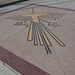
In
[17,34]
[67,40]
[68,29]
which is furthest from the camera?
[68,29]

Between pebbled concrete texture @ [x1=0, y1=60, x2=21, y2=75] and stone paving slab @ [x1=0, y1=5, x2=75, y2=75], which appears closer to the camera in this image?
pebbled concrete texture @ [x1=0, y1=60, x2=21, y2=75]

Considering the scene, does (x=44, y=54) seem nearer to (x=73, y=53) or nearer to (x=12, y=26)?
(x=73, y=53)

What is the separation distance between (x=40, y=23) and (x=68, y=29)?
163 centimetres

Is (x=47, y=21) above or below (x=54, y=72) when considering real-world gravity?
above

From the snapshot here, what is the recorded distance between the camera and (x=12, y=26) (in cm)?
533

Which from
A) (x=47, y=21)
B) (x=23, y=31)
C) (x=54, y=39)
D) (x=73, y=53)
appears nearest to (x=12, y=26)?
(x=23, y=31)

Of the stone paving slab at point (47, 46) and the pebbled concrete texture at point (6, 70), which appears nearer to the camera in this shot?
the pebbled concrete texture at point (6, 70)

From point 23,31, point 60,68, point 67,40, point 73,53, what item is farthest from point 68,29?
point 60,68

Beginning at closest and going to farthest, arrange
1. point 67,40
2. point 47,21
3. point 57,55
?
point 57,55
point 67,40
point 47,21

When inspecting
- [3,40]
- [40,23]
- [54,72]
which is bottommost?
[54,72]

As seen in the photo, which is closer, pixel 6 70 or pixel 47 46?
pixel 6 70

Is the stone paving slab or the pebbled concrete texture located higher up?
the stone paving slab

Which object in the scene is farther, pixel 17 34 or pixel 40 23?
pixel 40 23

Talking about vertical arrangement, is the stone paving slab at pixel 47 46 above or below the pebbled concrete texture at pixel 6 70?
above
